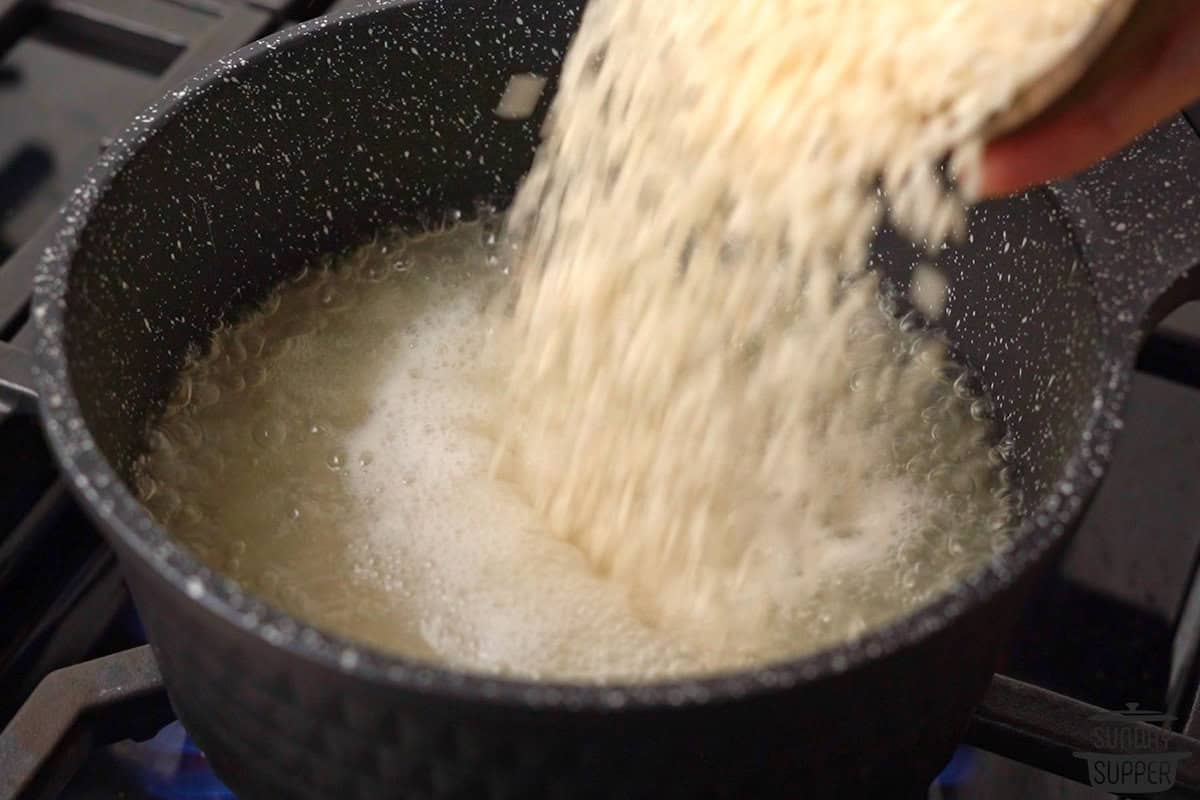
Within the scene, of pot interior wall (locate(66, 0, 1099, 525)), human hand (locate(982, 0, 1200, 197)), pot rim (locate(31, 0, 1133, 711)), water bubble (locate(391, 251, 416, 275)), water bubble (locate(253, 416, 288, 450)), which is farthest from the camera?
water bubble (locate(391, 251, 416, 275))

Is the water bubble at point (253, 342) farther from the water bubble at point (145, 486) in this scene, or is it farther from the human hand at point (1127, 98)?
the human hand at point (1127, 98)

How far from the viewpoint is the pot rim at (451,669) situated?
1.31 ft

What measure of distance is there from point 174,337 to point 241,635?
0.36 meters

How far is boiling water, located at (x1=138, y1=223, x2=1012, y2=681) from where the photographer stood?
0.61m

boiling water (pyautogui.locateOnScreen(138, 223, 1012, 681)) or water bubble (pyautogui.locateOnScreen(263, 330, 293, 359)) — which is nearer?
boiling water (pyautogui.locateOnScreen(138, 223, 1012, 681))

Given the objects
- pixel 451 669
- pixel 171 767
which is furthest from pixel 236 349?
pixel 451 669

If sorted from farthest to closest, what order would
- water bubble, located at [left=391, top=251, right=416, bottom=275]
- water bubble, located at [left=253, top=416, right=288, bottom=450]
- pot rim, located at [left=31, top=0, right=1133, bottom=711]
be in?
water bubble, located at [left=391, top=251, right=416, bottom=275], water bubble, located at [left=253, top=416, right=288, bottom=450], pot rim, located at [left=31, top=0, right=1133, bottom=711]

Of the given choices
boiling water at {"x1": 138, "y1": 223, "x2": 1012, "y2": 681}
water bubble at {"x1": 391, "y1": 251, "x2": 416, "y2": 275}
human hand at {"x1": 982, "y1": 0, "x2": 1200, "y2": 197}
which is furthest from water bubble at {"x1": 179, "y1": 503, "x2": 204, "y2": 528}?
human hand at {"x1": 982, "y1": 0, "x2": 1200, "y2": 197}

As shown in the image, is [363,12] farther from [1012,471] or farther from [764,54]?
[1012,471]

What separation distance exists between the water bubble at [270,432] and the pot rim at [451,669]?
203mm

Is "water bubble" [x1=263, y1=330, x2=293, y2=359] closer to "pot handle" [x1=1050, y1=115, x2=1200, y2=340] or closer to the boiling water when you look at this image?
the boiling water

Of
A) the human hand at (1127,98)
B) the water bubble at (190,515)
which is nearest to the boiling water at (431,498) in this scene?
the water bubble at (190,515)

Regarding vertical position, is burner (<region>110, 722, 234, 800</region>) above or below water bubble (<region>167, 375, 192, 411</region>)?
below

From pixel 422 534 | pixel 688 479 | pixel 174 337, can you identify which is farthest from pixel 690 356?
pixel 174 337
